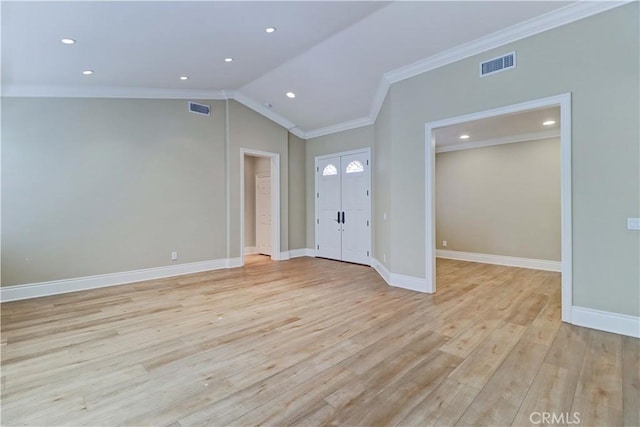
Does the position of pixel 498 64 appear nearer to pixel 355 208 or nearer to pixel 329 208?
pixel 355 208

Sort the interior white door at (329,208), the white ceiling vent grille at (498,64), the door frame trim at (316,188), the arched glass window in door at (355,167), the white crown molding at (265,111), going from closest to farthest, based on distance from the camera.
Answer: the white ceiling vent grille at (498,64) < the white crown molding at (265,111) < the door frame trim at (316,188) < the arched glass window in door at (355,167) < the interior white door at (329,208)

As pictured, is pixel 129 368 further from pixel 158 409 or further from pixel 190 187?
pixel 190 187

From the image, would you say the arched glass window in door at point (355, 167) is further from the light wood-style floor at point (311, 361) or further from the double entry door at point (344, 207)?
the light wood-style floor at point (311, 361)

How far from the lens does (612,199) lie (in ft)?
9.57

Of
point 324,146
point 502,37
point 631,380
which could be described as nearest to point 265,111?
point 324,146

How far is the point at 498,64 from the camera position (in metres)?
3.58

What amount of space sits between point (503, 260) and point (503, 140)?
2536 mm

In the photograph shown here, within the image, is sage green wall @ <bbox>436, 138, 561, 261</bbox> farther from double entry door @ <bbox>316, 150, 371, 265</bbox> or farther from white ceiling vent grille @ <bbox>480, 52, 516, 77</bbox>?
white ceiling vent grille @ <bbox>480, 52, 516, 77</bbox>

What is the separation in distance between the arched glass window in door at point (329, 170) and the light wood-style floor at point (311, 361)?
3.49m

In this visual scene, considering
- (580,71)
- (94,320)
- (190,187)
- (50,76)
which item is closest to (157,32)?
(50,76)

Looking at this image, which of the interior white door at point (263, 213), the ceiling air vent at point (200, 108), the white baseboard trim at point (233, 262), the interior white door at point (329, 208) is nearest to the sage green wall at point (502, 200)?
the interior white door at point (329, 208)

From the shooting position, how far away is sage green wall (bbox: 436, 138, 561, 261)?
5.80m

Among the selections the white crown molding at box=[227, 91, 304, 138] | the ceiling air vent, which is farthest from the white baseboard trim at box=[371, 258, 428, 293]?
the ceiling air vent

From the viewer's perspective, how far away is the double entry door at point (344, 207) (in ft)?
21.1
